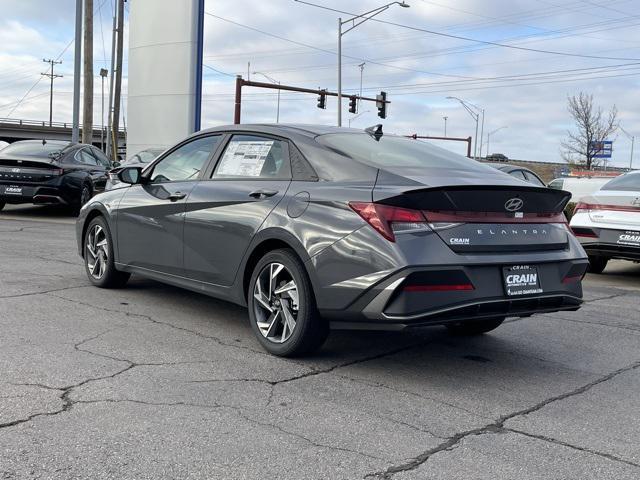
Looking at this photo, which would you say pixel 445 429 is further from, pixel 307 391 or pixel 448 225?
pixel 448 225

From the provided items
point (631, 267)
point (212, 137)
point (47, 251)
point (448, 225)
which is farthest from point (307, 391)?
point (631, 267)

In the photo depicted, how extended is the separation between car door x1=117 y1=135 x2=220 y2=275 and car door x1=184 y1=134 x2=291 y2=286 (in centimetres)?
17

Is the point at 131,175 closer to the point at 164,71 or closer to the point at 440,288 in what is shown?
the point at 440,288

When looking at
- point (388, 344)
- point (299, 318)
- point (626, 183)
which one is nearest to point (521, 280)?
point (388, 344)

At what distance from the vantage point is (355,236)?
4.29m

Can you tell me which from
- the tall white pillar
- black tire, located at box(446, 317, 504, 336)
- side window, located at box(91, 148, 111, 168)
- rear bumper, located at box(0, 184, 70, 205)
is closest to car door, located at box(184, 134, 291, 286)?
black tire, located at box(446, 317, 504, 336)

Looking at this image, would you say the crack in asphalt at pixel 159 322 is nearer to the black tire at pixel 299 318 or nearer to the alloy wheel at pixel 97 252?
the black tire at pixel 299 318

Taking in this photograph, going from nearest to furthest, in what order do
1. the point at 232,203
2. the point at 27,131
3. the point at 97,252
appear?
the point at 232,203, the point at 97,252, the point at 27,131

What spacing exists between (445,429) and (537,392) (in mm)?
976

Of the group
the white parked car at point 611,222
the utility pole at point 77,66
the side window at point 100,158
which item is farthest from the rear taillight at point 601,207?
the utility pole at point 77,66

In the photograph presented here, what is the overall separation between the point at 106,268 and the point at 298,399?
3537mm

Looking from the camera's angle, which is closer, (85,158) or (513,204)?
(513,204)

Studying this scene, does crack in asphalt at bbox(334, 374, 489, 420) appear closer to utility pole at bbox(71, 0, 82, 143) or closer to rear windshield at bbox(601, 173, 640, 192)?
rear windshield at bbox(601, 173, 640, 192)

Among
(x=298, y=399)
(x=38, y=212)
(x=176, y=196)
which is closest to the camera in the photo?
(x=298, y=399)
